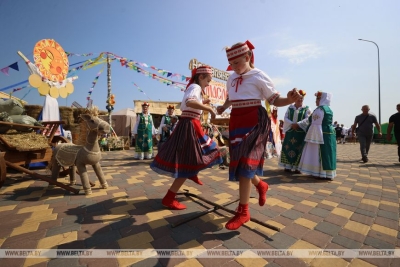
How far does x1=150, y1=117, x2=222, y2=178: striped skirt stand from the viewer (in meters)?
2.27

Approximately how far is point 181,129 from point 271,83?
3.67 feet

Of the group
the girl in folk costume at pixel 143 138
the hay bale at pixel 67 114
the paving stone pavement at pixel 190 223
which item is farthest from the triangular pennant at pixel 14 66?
the paving stone pavement at pixel 190 223

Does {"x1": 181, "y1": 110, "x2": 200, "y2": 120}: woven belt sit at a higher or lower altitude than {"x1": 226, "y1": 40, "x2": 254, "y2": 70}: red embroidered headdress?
lower

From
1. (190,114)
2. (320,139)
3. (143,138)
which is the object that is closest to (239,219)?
(190,114)

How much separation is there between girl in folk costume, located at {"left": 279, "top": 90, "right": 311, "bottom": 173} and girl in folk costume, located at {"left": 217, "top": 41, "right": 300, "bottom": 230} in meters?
3.30

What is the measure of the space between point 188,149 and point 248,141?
75cm

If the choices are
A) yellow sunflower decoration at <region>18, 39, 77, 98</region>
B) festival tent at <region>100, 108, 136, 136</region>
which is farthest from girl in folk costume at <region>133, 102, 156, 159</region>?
festival tent at <region>100, 108, 136, 136</region>

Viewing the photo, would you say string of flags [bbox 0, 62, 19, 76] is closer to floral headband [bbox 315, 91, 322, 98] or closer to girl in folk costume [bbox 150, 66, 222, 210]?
girl in folk costume [bbox 150, 66, 222, 210]

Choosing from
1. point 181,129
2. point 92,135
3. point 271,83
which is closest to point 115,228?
point 181,129

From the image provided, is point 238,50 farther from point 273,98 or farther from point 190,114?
point 190,114

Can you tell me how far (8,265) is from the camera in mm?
1378

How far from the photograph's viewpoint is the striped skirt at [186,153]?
2.27m

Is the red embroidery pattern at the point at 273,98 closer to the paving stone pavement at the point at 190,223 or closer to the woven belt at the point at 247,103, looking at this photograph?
the woven belt at the point at 247,103

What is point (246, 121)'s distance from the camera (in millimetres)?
1897
